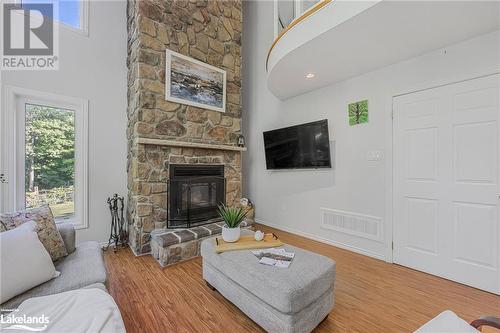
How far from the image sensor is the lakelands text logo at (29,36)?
2631 millimetres

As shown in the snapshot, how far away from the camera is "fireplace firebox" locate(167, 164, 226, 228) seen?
3160 millimetres

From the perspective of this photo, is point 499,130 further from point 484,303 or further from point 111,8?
point 111,8

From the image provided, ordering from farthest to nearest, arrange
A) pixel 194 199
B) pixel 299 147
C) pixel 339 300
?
pixel 299 147 → pixel 194 199 → pixel 339 300

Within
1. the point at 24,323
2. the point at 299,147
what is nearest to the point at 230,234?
the point at 24,323

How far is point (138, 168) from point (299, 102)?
2749 millimetres

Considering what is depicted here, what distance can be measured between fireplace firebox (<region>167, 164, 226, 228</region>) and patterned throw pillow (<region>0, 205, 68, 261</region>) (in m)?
1.44

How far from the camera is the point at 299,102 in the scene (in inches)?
148

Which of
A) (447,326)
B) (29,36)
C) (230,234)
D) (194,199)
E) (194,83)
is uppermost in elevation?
(29,36)

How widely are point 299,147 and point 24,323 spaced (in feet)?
11.0

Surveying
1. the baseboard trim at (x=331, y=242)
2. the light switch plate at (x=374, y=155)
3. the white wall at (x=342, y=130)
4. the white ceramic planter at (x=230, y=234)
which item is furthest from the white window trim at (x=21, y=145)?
the light switch plate at (x=374, y=155)

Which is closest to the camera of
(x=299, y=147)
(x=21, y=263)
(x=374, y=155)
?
(x=21, y=263)

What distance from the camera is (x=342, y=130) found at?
3.20 m

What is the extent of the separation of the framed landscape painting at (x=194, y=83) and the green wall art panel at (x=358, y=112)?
2.03 m

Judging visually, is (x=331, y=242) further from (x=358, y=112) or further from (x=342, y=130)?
(x=358, y=112)
